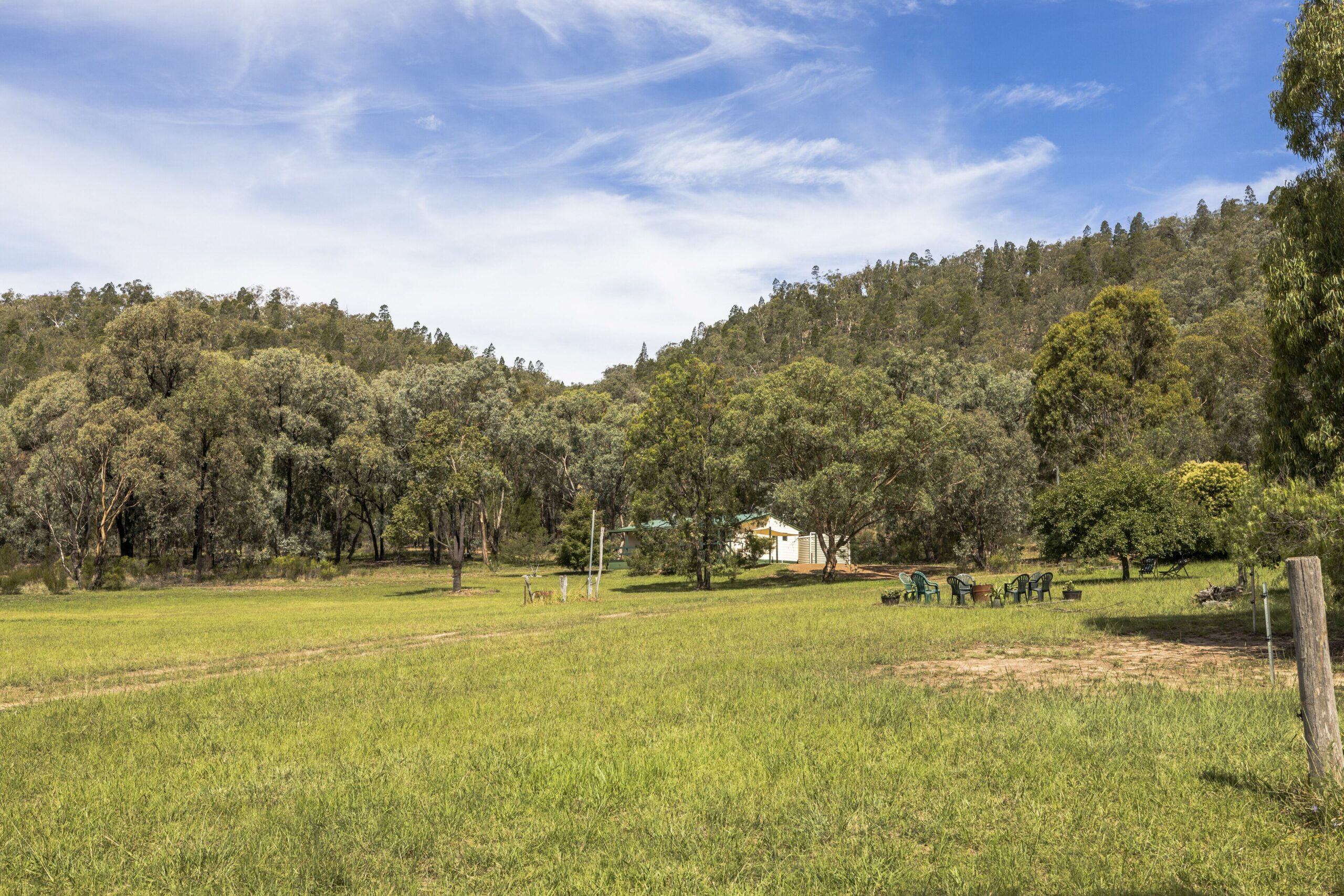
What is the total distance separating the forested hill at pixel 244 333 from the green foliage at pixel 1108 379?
56709 mm

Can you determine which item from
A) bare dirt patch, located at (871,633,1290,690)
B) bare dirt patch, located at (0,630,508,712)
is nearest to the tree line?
bare dirt patch, located at (871,633,1290,690)

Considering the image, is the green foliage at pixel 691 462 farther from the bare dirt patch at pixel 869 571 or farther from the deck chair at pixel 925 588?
the deck chair at pixel 925 588

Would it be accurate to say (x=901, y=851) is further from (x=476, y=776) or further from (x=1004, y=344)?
(x=1004, y=344)

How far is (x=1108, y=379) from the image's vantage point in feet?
172

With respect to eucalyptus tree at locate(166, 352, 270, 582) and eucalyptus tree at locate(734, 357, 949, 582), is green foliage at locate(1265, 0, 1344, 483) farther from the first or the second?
eucalyptus tree at locate(166, 352, 270, 582)

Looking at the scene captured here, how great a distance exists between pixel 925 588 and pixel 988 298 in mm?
125997

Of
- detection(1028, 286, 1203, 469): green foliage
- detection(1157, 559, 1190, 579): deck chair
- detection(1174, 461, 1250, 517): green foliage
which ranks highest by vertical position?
detection(1028, 286, 1203, 469): green foliage

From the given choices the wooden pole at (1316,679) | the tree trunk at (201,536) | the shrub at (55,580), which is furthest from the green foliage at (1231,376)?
the shrub at (55,580)

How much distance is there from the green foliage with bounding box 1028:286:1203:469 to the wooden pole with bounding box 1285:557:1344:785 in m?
49.1

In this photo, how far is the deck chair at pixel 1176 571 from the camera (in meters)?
29.2

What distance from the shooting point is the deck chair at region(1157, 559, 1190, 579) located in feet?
96.0

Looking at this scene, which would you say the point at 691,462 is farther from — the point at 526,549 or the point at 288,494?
the point at 288,494

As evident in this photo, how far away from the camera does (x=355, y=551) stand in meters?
87.9

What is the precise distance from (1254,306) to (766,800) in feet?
261
